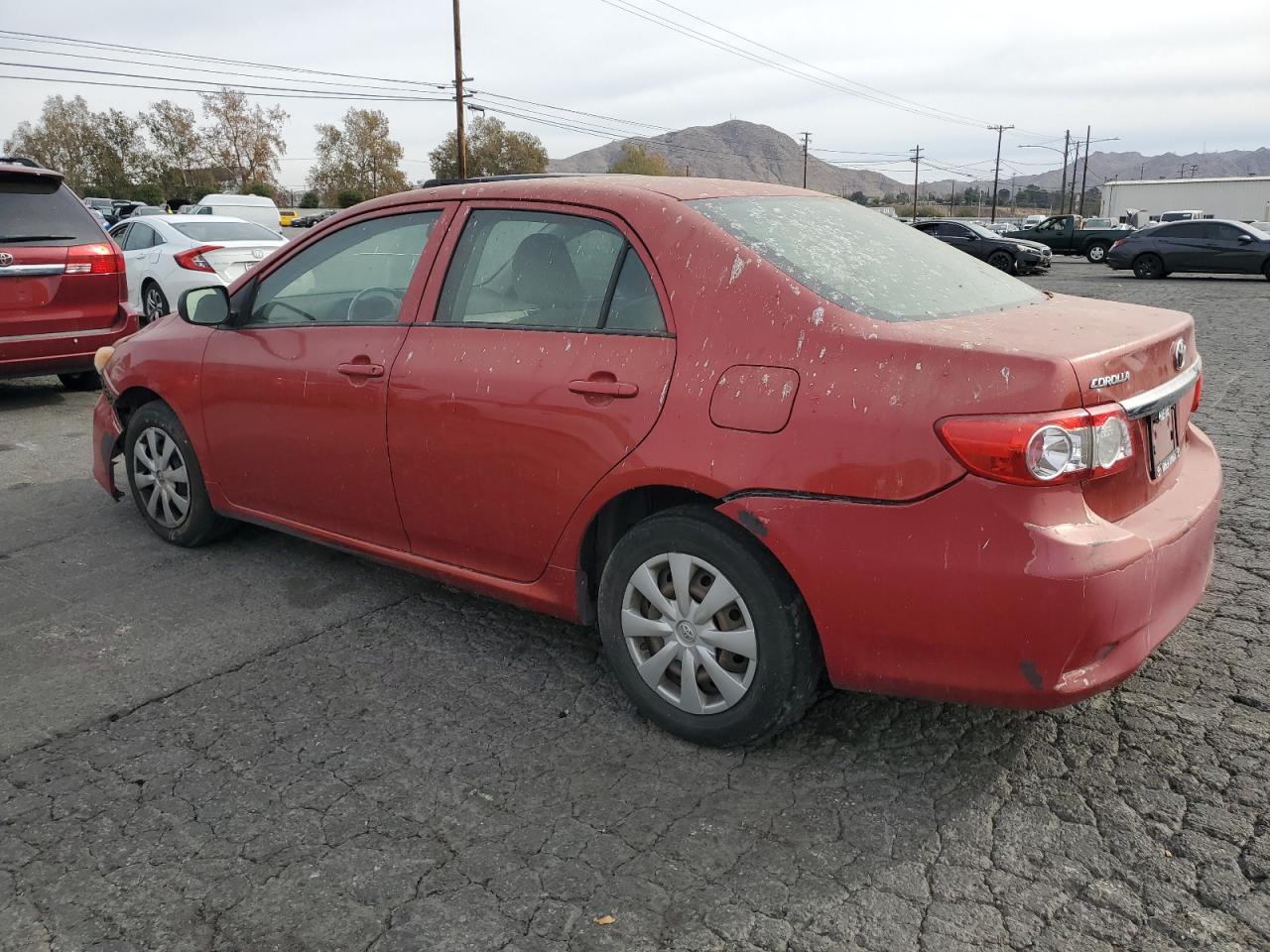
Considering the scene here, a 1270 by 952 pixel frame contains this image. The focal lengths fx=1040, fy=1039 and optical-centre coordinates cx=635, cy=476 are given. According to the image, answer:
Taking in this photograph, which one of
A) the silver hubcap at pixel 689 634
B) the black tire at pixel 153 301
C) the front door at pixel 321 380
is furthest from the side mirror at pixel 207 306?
the black tire at pixel 153 301

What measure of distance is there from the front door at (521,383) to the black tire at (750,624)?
0.86ft

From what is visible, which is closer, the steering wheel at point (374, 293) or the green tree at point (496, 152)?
the steering wheel at point (374, 293)

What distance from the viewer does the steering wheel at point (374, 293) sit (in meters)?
3.70

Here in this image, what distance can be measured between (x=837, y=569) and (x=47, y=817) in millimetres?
2115

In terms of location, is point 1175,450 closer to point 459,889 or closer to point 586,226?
point 586,226

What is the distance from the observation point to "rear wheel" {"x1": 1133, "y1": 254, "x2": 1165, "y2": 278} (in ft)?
79.0

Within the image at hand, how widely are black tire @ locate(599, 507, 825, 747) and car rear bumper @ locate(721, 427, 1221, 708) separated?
70mm

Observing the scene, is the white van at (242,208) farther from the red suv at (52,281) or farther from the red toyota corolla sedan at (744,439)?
the red toyota corolla sedan at (744,439)

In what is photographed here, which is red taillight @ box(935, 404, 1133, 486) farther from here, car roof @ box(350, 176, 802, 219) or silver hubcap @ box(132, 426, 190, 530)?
silver hubcap @ box(132, 426, 190, 530)

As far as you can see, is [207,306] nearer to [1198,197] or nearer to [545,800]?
[545,800]

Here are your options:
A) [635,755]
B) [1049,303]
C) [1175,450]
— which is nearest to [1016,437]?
[1175,450]

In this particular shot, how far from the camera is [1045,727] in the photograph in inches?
121

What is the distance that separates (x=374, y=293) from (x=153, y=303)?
31.7 feet

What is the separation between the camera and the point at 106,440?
16.5ft
